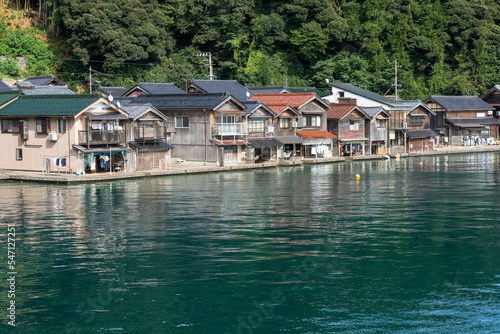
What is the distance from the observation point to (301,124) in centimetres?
6819

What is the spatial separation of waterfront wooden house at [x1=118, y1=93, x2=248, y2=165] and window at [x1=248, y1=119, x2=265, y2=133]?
128 cm

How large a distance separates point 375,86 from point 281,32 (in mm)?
15052

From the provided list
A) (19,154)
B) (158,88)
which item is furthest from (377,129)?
(19,154)

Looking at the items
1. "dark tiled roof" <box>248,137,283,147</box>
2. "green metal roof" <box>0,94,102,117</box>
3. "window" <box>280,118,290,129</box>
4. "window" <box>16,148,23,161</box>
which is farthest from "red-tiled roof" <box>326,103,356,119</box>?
"window" <box>16,148,23,161</box>

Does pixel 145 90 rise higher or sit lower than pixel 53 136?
higher

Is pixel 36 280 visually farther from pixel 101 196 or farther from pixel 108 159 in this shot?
pixel 108 159

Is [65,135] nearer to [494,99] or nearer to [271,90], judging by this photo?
[271,90]

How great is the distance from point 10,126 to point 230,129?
1815 centimetres

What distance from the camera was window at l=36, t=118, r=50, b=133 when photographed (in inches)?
1992

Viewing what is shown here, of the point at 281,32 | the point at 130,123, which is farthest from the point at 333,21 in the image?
the point at 130,123

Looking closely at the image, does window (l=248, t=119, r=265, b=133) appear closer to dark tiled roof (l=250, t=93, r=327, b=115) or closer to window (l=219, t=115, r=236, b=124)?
dark tiled roof (l=250, t=93, r=327, b=115)

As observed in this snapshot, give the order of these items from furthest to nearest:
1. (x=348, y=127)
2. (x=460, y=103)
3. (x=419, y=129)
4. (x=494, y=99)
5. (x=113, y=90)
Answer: (x=494, y=99) < (x=460, y=103) < (x=419, y=129) < (x=113, y=90) < (x=348, y=127)

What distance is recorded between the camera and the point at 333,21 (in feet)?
304

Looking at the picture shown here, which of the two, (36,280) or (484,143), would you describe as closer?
(36,280)
